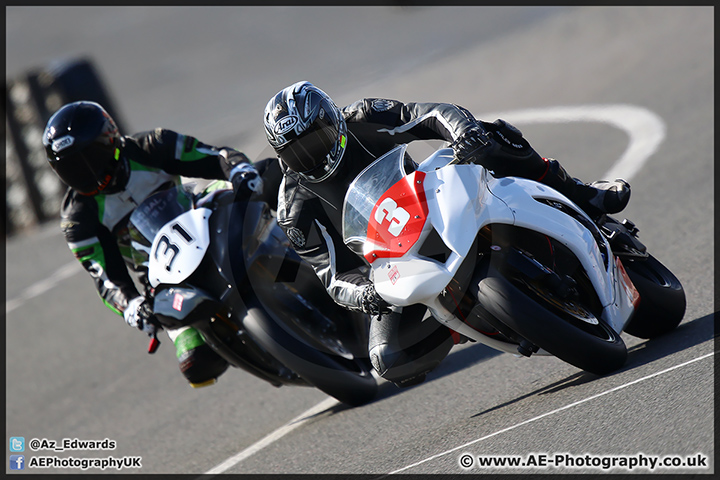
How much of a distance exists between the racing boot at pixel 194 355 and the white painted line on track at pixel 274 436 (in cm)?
53

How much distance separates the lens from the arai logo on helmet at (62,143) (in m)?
5.86

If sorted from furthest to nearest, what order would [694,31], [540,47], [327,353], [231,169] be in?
1. [540,47]
2. [694,31]
3. [231,169]
4. [327,353]

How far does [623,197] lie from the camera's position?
4773 millimetres

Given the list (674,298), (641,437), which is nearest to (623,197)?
(674,298)

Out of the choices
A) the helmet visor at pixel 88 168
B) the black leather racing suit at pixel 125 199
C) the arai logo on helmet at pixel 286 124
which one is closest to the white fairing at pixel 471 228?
the arai logo on helmet at pixel 286 124

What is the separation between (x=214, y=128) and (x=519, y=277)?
9198mm

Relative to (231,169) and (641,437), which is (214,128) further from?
(641,437)

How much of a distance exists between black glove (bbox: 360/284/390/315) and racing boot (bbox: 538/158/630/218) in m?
1.09

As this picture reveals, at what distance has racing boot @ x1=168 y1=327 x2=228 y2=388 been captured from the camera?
5762mm

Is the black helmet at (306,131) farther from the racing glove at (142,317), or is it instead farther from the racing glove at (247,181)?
the racing glove at (142,317)

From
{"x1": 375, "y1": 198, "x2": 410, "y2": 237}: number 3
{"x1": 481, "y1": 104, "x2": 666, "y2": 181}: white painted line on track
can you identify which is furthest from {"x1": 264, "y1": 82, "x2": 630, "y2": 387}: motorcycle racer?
{"x1": 481, "y1": 104, "x2": 666, "y2": 181}: white painted line on track

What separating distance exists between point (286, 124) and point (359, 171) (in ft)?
1.51

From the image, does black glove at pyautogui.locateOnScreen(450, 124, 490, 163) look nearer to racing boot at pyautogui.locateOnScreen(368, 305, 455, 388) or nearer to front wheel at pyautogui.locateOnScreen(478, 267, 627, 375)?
front wheel at pyautogui.locateOnScreen(478, 267, 627, 375)

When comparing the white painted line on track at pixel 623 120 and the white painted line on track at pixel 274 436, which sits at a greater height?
the white painted line on track at pixel 623 120
